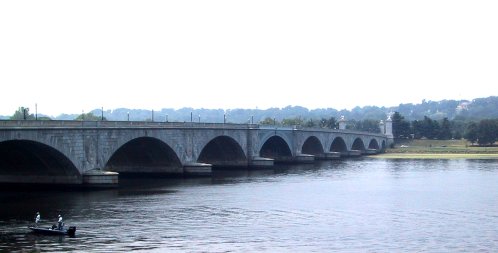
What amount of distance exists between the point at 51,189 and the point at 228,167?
40181 mm

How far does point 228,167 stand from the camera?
338 feet

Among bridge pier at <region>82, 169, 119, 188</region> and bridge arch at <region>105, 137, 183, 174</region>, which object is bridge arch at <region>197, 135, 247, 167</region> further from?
bridge pier at <region>82, 169, 119, 188</region>

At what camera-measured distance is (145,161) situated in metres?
85.4

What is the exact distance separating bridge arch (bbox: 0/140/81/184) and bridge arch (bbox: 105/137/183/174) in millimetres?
17287

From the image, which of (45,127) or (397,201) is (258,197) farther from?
(45,127)

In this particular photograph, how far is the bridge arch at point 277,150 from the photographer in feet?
404

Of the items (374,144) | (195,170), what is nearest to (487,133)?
(374,144)

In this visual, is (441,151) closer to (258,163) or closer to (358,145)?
(358,145)

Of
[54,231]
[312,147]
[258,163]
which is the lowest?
[54,231]

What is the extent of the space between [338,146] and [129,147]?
82.2 meters

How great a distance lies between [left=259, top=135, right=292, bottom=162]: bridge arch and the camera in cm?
12319

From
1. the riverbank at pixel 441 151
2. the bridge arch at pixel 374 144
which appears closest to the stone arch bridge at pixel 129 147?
the riverbank at pixel 441 151

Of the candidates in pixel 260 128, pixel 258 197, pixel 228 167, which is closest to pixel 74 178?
pixel 258 197

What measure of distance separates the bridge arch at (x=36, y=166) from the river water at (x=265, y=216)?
2.49 m
